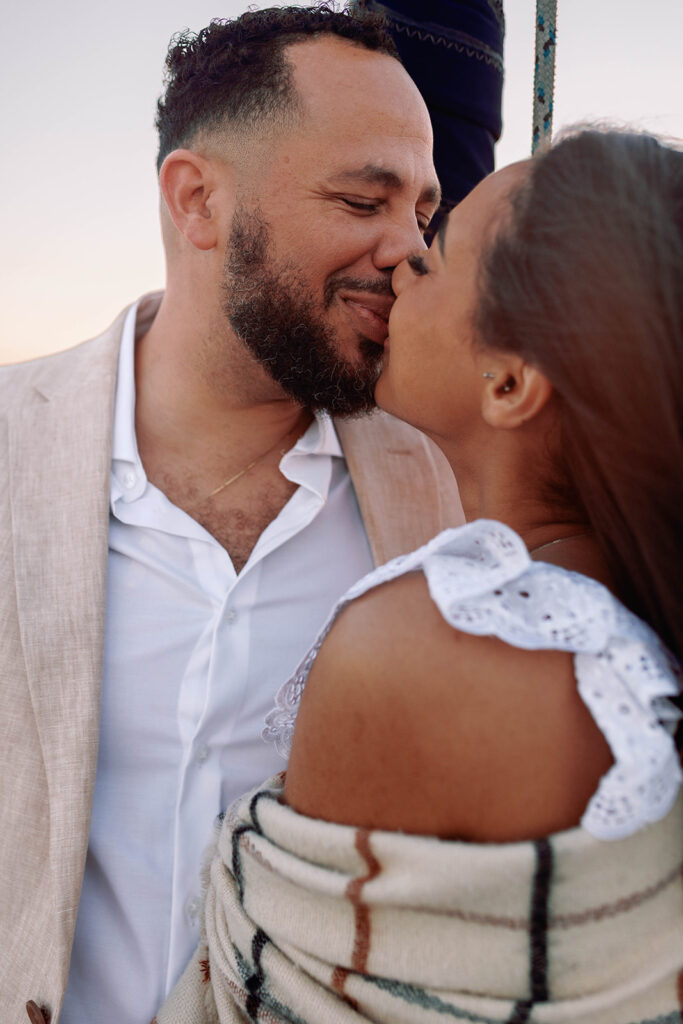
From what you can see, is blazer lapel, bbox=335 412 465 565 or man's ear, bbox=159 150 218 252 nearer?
blazer lapel, bbox=335 412 465 565

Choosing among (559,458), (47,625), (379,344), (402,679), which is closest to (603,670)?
(402,679)

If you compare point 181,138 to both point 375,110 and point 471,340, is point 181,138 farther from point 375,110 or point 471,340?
point 471,340

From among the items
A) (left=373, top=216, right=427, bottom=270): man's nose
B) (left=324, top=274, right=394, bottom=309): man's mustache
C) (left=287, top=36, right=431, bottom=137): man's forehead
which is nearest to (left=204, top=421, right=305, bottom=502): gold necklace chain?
(left=324, top=274, right=394, bottom=309): man's mustache

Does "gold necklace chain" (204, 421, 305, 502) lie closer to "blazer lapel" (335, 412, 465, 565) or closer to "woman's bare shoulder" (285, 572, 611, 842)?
"blazer lapel" (335, 412, 465, 565)

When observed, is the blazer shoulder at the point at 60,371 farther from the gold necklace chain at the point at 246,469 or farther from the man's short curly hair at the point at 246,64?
the man's short curly hair at the point at 246,64

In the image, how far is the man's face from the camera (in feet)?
7.06

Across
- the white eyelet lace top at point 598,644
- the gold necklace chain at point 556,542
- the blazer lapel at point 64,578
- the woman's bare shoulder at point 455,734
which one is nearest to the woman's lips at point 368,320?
the blazer lapel at point 64,578

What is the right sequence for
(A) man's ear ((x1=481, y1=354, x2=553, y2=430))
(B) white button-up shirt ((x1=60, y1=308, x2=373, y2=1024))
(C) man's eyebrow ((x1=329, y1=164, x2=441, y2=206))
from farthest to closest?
(C) man's eyebrow ((x1=329, y1=164, x2=441, y2=206)), (B) white button-up shirt ((x1=60, y1=308, x2=373, y2=1024)), (A) man's ear ((x1=481, y1=354, x2=553, y2=430))

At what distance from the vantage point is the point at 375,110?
2.18 m

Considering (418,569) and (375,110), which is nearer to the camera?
(418,569)

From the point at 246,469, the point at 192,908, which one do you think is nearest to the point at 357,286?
the point at 246,469

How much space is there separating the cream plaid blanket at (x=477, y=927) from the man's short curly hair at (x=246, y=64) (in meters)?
2.02

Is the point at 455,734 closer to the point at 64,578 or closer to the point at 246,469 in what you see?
the point at 64,578

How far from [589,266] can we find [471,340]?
285 mm
